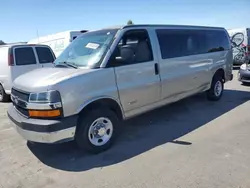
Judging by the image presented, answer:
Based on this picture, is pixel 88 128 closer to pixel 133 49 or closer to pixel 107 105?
pixel 107 105

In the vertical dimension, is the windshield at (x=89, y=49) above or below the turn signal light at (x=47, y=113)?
above

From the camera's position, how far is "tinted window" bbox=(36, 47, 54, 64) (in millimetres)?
8578

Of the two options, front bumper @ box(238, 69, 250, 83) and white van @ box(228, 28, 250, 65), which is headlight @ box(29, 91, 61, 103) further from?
white van @ box(228, 28, 250, 65)

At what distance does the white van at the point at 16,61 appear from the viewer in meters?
7.88

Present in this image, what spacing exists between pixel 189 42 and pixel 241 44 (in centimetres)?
935

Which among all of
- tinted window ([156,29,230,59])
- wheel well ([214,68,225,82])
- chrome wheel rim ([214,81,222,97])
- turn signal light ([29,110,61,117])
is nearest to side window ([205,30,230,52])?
tinted window ([156,29,230,59])

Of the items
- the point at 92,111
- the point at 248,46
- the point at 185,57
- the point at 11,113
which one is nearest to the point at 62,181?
the point at 92,111

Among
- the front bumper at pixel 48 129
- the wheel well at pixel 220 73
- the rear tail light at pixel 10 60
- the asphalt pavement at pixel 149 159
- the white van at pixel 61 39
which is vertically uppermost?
the white van at pixel 61 39

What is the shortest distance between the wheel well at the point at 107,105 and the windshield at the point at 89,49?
2.05 ft

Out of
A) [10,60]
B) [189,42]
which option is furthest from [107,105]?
[10,60]

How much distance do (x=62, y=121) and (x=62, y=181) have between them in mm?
809

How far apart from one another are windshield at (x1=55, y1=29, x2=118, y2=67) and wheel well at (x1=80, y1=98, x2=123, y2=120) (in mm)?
626

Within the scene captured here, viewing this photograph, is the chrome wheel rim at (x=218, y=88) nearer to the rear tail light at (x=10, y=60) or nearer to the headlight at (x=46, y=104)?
the headlight at (x=46, y=104)

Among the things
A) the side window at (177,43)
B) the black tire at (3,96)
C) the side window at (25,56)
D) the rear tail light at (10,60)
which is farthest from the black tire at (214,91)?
the black tire at (3,96)
